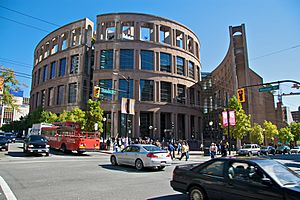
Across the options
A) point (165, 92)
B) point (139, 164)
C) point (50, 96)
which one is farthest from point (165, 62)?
point (139, 164)

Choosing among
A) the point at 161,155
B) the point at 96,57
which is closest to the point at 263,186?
the point at 161,155

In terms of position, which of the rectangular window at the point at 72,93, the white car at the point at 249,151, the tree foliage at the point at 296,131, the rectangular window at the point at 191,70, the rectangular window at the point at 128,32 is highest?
the rectangular window at the point at 128,32

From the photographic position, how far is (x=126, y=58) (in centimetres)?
4862

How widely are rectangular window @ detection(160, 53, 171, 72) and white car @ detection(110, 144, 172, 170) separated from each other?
125 ft

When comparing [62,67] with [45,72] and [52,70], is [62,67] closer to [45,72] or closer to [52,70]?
[52,70]

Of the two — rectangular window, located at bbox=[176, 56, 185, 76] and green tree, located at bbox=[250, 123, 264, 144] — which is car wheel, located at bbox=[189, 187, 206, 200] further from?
green tree, located at bbox=[250, 123, 264, 144]

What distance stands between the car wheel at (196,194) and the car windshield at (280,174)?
172 cm

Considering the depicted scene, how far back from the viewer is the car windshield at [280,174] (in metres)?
4.83

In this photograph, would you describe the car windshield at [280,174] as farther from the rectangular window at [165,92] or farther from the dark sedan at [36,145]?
the rectangular window at [165,92]

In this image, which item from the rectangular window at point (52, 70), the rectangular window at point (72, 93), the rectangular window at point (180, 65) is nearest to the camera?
the rectangular window at point (72, 93)

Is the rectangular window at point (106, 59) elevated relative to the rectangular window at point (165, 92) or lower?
elevated

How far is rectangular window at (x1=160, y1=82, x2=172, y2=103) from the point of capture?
49.8 metres

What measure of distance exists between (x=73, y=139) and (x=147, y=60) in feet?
102

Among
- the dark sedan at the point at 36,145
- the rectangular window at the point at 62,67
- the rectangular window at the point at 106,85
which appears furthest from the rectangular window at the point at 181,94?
the dark sedan at the point at 36,145
